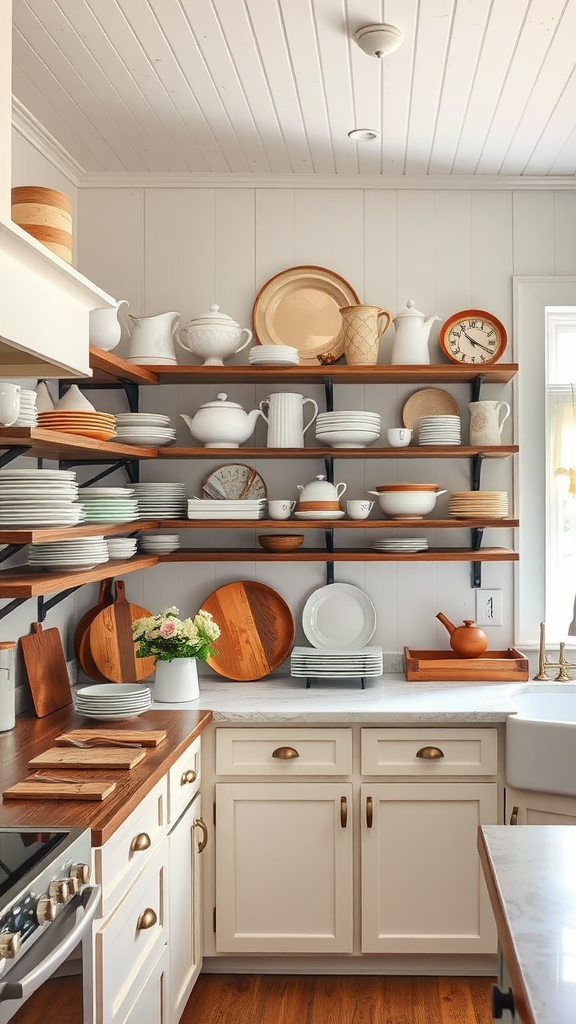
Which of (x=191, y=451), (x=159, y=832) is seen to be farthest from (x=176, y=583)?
(x=159, y=832)

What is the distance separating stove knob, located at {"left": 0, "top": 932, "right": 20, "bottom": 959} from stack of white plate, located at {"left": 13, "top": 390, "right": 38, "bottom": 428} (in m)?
1.16

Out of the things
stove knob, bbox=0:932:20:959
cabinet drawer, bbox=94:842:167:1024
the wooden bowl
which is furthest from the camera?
the wooden bowl

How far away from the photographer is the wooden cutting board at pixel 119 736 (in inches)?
91.4

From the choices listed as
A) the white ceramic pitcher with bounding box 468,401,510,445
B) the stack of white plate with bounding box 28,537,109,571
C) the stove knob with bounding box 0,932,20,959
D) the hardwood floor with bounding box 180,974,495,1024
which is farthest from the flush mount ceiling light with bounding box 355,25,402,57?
the hardwood floor with bounding box 180,974,495,1024

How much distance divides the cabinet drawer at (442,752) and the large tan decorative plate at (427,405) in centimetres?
113

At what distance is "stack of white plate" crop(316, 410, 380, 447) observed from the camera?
3.04m

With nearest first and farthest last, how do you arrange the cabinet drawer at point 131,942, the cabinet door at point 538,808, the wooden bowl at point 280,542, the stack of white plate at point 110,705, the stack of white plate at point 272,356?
the cabinet drawer at point 131,942, the stack of white plate at point 110,705, the cabinet door at point 538,808, the stack of white plate at point 272,356, the wooden bowl at point 280,542

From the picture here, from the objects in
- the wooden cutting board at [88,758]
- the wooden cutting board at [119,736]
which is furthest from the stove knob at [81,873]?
the wooden cutting board at [119,736]

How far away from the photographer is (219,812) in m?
2.73

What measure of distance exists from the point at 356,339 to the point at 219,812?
160 centimetres

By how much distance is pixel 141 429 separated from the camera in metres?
3.03

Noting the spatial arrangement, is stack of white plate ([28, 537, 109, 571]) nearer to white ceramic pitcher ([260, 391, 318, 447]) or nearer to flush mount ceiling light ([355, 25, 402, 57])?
white ceramic pitcher ([260, 391, 318, 447])

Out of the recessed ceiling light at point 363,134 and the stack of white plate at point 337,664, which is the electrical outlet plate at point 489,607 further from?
the recessed ceiling light at point 363,134

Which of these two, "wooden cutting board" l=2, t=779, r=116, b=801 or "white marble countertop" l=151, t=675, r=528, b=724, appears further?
"white marble countertop" l=151, t=675, r=528, b=724
